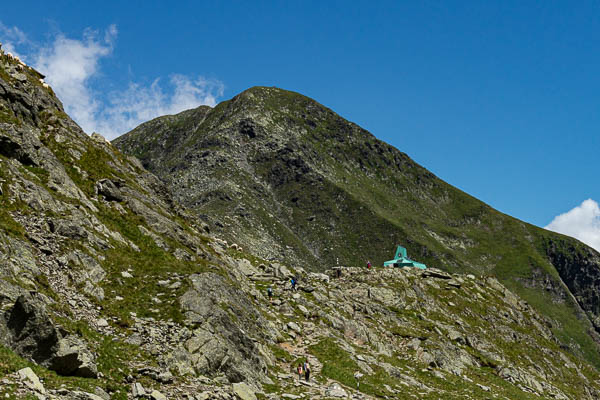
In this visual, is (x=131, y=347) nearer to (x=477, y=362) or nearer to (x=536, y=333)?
(x=477, y=362)

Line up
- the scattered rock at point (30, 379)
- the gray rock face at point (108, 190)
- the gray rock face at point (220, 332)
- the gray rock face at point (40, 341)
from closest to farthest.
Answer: the scattered rock at point (30, 379), the gray rock face at point (40, 341), the gray rock face at point (220, 332), the gray rock face at point (108, 190)

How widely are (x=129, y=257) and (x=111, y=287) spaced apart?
15.4 ft

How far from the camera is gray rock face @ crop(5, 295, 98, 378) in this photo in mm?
18516

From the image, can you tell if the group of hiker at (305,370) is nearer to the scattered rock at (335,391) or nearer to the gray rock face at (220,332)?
the scattered rock at (335,391)

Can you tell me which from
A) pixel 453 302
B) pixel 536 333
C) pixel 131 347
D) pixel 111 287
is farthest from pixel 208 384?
pixel 536 333

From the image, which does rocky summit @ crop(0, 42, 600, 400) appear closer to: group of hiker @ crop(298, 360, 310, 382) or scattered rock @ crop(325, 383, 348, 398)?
scattered rock @ crop(325, 383, 348, 398)

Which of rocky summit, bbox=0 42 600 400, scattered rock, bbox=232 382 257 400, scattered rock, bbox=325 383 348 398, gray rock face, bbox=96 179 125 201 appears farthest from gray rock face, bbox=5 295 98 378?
gray rock face, bbox=96 179 125 201

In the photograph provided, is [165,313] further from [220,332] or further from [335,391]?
[335,391]

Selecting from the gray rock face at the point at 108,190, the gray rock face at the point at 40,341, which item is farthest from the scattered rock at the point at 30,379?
the gray rock face at the point at 108,190

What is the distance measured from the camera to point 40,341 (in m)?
18.7

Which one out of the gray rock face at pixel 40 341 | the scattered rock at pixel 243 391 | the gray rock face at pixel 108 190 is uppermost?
the gray rock face at pixel 108 190

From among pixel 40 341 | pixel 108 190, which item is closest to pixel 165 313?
pixel 40 341

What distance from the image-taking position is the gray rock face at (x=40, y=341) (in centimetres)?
1852

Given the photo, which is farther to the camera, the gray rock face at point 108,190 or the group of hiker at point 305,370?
the gray rock face at point 108,190
